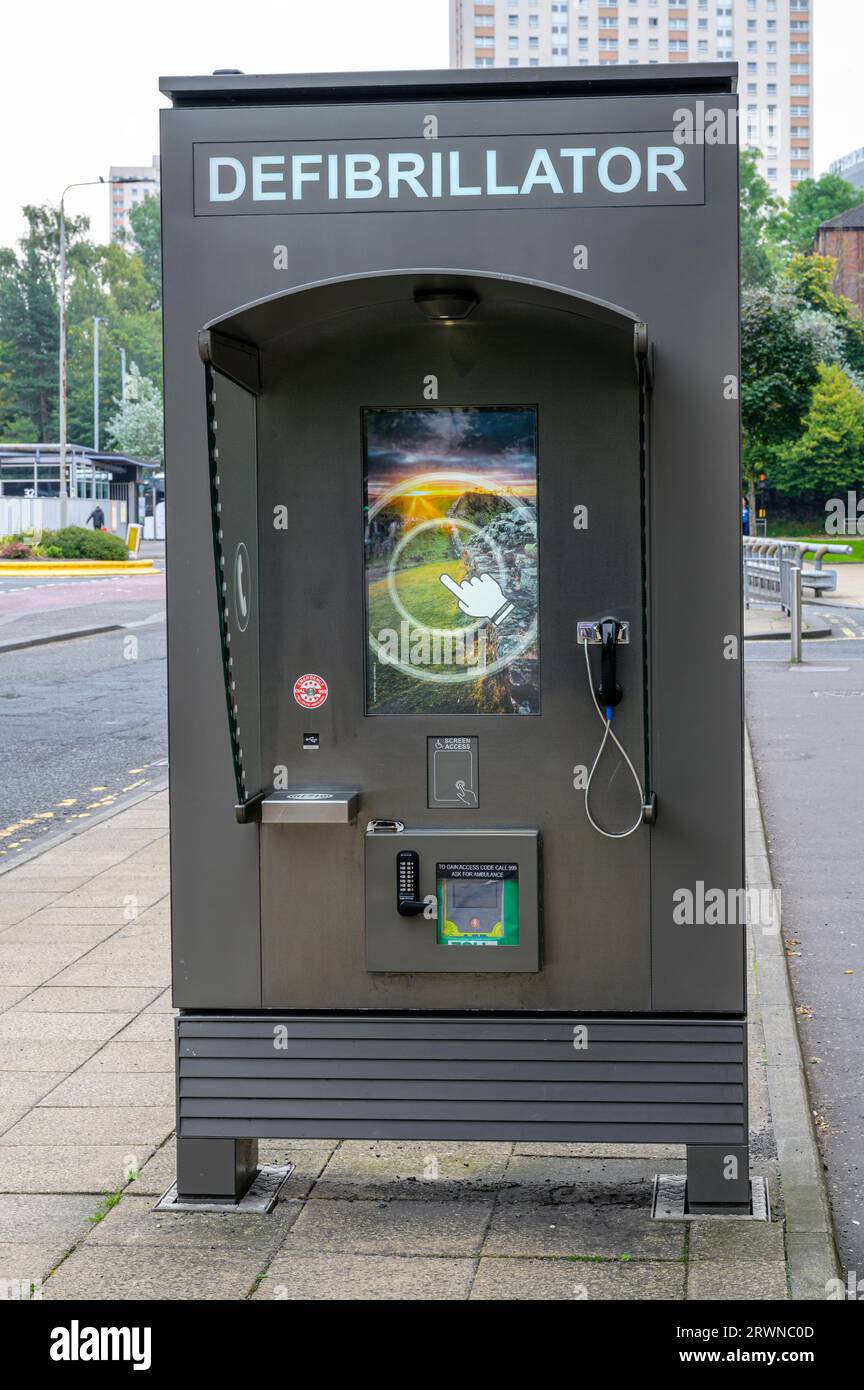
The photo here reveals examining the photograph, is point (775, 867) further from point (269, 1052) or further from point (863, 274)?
point (863, 274)

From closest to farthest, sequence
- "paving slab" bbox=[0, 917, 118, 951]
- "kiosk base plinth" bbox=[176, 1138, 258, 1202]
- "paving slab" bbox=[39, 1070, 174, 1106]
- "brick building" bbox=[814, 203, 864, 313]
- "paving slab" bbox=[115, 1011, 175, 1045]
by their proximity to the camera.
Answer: "kiosk base plinth" bbox=[176, 1138, 258, 1202] < "paving slab" bbox=[39, 1070, 174, 1106] < "paving slab" bbox=[115, 1011, 175, 1045] < "paving slab" bbox=[0, 917, 118, 951] < "brick building" bbox=[814, 203, 864, 313]

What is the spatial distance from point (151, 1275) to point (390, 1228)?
656 millimetres

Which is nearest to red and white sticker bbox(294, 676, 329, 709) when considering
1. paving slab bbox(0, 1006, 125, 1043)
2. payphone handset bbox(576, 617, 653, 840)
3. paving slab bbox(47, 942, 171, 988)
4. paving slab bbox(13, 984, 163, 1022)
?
payphone handset bbox(576, 617, 653, 840)

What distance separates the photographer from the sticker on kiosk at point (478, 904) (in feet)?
14.1

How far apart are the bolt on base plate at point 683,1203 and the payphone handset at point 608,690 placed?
102 cm

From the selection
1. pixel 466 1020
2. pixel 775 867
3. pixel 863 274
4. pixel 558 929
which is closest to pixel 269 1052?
pixel 466 1020

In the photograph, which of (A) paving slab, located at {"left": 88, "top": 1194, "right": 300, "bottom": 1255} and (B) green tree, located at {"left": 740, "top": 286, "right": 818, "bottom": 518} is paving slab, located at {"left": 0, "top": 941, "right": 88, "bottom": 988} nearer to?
(A) paving slab, located at {"left": 88, "top": 1194, "right": 300, "bottom": 1255}

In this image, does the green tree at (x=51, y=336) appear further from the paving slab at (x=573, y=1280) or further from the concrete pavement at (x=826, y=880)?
the paving slab at (x=573, y=1280)

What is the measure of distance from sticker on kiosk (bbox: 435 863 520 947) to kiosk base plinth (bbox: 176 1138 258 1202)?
2.72 ft

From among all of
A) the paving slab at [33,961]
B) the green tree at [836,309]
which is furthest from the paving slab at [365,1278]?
the green tree at [836,309]

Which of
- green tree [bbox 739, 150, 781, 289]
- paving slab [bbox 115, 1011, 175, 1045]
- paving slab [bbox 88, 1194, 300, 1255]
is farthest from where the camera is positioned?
green tree [bbox 739, 150, 781, 289]

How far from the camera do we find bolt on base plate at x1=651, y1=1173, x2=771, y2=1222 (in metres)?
4.30

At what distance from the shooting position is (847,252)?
97625mm

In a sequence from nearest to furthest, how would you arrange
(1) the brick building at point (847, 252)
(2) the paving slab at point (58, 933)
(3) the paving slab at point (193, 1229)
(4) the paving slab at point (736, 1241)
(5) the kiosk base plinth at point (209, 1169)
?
(4) the paving slab at point (736, 1241), (3) the paving slab at point (193, 1229), (5) the kiosk base plinth at point (209, 1169), (2) the paving slab at point (58, 933), (1) the brick building at point (847, 252)
